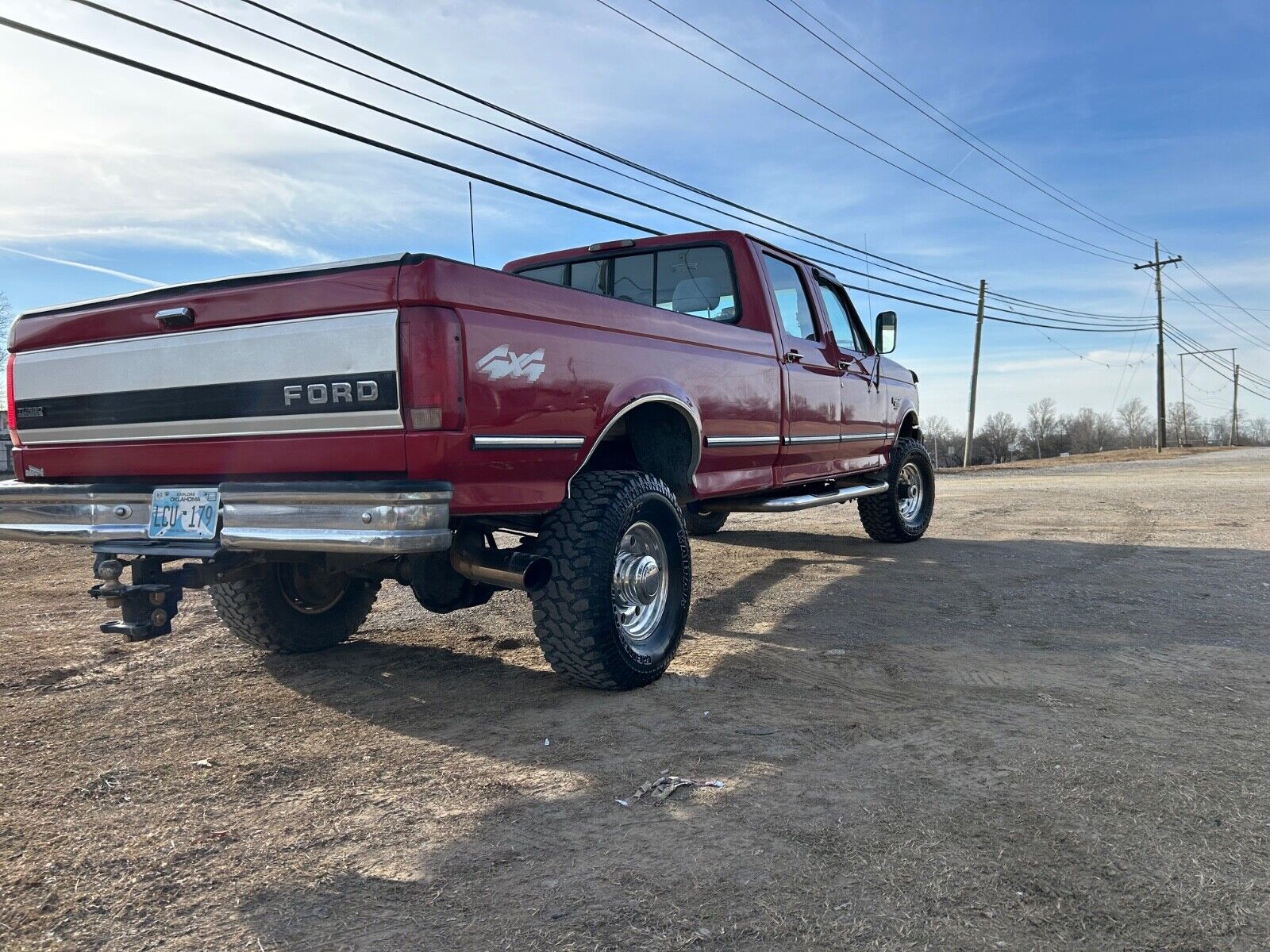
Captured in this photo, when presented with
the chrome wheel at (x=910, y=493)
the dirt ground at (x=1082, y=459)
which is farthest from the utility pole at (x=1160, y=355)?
the chrome wheel at (x=910, y=493)

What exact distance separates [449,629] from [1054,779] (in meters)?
3.32

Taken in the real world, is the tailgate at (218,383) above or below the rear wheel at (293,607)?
above

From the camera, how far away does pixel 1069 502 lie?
1194 centimetres

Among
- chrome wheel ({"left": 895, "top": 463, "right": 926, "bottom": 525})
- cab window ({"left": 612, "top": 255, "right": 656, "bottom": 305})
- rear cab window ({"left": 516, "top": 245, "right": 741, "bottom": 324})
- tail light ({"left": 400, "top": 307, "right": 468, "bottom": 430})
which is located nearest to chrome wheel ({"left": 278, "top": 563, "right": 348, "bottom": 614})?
tail light ({"left": 400, "top": 307, "right": 468, "bottom": 430})

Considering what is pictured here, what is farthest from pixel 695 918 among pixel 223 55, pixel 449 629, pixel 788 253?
pixel 223 55

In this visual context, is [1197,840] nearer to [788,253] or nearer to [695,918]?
[695,918]

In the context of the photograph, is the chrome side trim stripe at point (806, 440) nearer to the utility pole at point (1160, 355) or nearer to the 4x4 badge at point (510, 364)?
the 4x4 badge at point (510, 364)

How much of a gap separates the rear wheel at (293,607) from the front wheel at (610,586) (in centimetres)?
126

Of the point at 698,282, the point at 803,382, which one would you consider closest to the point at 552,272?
the point at 698,282

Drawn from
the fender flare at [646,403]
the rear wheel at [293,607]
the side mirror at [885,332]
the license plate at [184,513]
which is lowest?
the rear wheel at [293,607]

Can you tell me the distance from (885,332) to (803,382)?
6.68ft

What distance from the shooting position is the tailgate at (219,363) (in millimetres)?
3002

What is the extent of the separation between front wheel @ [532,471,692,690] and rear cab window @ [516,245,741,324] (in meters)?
1.90

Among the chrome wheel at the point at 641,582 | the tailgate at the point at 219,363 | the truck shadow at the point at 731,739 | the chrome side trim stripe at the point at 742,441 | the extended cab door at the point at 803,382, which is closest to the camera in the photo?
the truck shadow at the point at 731,739
